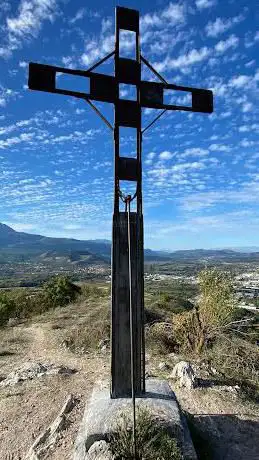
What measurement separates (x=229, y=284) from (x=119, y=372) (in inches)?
218

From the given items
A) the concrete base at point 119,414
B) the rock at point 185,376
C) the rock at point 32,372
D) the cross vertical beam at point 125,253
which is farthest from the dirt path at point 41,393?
the rock at point 185,376

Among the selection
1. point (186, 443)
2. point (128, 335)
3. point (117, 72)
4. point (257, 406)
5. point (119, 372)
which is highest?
point (117, 72)

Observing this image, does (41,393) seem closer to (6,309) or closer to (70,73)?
(70,73)

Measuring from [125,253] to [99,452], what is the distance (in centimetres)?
258

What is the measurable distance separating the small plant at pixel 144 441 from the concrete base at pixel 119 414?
0.13m

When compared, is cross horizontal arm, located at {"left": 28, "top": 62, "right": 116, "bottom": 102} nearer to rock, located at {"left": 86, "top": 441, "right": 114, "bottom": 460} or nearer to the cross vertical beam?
the cross vertical beam

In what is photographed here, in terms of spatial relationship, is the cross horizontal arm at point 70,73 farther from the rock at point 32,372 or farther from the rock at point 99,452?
the rock at point 32,372

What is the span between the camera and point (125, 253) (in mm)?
5891

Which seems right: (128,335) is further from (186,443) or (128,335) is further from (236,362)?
(236,362)

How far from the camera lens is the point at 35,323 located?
16781 mm

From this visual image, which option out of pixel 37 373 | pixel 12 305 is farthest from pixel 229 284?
pixel 12 305

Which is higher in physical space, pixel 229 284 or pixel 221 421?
pixel 229 284

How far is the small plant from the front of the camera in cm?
457

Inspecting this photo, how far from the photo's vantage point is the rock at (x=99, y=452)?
4545mm
